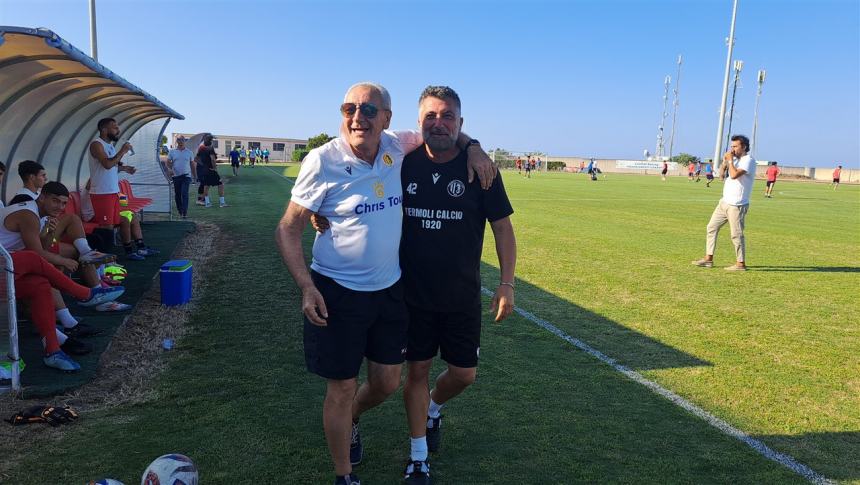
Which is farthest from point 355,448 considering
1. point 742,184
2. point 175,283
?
point 742,184

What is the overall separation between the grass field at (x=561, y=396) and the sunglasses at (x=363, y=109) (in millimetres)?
1973

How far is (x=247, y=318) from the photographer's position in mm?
6078

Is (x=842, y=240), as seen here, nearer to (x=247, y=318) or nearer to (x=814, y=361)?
(x=814, y=361)

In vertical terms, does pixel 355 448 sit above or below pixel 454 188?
below

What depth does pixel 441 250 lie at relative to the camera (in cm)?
297

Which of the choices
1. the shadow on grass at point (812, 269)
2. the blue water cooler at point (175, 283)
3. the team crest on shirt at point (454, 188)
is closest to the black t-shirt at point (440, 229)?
the team crest on shirt at point (454, 188)

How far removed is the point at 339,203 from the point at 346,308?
51 centimetres

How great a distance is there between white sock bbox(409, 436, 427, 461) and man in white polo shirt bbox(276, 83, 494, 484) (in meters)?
0.39

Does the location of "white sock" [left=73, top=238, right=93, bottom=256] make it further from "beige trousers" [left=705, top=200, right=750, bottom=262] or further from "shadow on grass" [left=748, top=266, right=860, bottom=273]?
"shadow on grass" [left=748, top=266, right=860, bottom=273]

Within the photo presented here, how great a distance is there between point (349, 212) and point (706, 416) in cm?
301

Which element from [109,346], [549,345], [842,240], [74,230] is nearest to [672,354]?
[549,345]

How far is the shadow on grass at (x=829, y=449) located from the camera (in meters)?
3.29

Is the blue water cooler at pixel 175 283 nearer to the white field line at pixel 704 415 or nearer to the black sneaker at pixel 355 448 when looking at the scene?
the black sneaker at pixel 355 448

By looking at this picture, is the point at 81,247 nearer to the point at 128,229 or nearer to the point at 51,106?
the point at 128,229
